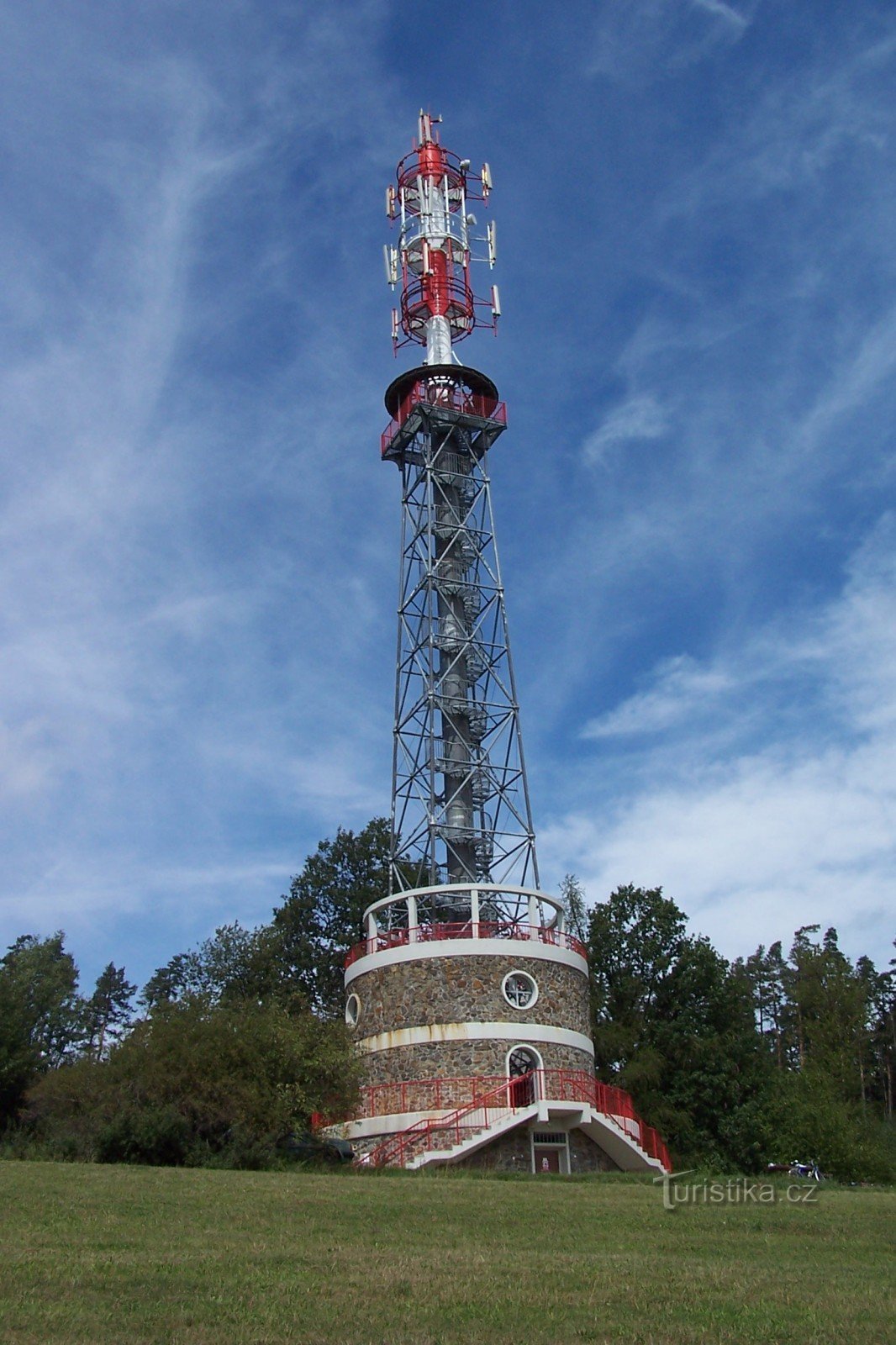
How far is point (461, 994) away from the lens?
2997 centimetres

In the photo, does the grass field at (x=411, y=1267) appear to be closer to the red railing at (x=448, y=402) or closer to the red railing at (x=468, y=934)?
the red railing at (x=468, y=934)

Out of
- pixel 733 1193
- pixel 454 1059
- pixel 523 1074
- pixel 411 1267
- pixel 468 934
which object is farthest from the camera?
pixel 468 934

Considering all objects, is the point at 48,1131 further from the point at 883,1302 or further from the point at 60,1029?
the point at 60,1029

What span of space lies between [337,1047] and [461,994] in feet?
11.7

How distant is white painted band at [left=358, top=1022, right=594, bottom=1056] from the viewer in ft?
96.9

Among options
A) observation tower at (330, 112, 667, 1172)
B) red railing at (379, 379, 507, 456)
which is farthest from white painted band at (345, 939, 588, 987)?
red railing at (379, 379, 507, 456)

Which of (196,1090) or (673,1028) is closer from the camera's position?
(196,1090)

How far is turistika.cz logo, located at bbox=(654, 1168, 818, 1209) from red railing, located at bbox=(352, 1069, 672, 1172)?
5791 millimetres

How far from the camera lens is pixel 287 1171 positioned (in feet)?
71.3

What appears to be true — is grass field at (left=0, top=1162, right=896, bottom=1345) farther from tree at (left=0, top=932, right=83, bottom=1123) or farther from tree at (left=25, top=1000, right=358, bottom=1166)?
tree at (left=0, top=932, right=83, bottom=1123)

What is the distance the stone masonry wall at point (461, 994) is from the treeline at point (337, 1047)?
1.91m

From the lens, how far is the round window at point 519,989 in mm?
30219

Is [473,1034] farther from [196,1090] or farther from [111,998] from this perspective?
[111,998]

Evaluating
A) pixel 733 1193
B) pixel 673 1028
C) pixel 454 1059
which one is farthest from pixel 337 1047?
pixel 673 1028
